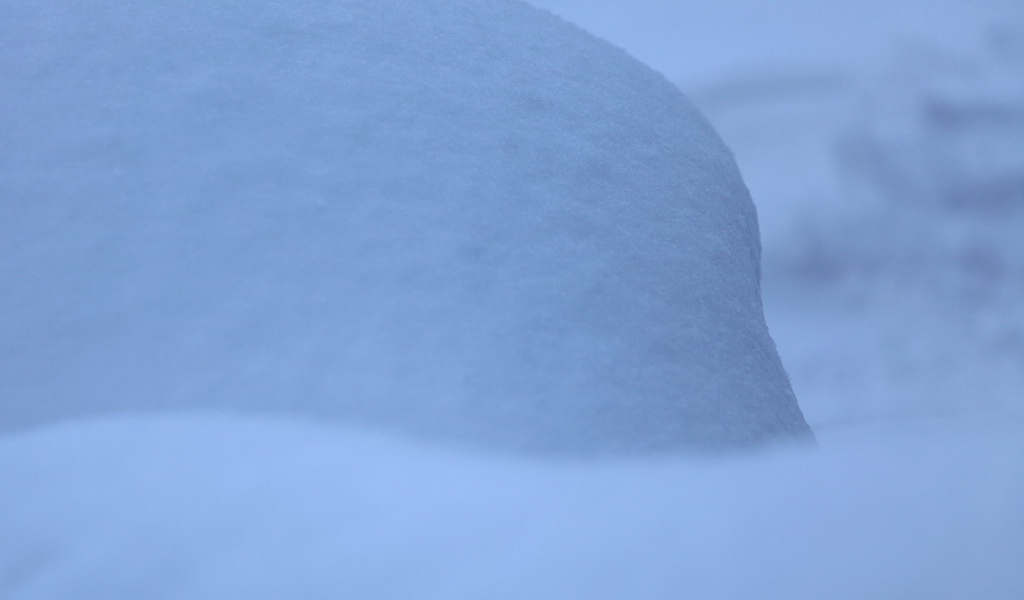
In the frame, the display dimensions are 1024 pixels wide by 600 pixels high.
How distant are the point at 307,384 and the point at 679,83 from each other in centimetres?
79

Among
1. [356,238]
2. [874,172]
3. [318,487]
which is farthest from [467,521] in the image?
[874,172]

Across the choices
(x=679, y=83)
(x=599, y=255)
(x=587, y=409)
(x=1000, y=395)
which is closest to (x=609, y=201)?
(x=599, y=255)

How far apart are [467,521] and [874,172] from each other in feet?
2.38

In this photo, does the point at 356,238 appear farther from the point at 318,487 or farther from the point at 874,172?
the point at 874,172

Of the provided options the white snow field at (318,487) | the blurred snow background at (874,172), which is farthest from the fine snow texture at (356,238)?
the blurred snow background at (874,172)

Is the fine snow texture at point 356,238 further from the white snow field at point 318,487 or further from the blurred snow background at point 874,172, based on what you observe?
the blurred snow background at point 874,172

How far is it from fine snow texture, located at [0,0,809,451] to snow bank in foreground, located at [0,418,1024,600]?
24 millimetres

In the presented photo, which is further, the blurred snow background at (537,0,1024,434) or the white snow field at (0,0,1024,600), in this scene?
the blurred snow background at (537,0,1024,434)

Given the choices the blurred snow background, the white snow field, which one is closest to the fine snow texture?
the white snow field

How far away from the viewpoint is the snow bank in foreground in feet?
1.06

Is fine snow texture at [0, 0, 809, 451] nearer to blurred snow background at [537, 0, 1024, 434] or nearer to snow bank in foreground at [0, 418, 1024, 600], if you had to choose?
snow bank in foreground at [0, 418, 1024, 600]

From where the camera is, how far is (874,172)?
92cm

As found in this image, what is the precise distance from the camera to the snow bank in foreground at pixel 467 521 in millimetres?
322

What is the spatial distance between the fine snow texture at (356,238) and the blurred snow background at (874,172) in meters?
0.25
